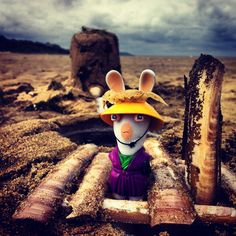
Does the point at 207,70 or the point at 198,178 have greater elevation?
the point at 207,70

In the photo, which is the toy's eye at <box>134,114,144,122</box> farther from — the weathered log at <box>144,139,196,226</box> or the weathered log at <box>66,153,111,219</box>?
the weathered log at <box>66,153,111,219</box>

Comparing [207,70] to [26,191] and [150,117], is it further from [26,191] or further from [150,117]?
[26,191]

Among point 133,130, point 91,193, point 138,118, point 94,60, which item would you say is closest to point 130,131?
point 133,130

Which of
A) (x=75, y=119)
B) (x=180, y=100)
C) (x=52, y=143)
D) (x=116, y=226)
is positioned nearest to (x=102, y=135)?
(x=75, y=119)

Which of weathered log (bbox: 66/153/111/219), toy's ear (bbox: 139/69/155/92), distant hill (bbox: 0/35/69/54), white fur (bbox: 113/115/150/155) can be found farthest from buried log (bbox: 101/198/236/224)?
distant hill (bbox: 0/35/69/54)

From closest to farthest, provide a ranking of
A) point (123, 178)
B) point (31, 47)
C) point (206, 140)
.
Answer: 1. point (206, 140)
2. point (123, 178)
3. point (31, 47)

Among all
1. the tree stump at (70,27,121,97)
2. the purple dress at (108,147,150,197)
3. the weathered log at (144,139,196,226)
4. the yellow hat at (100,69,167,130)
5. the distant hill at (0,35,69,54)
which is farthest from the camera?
the distant hill at (0,35,69,54)

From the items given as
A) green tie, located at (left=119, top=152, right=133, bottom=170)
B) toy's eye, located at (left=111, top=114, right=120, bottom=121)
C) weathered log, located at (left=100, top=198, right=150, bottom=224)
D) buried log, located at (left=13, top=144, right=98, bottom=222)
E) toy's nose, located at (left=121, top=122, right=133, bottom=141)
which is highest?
toy's eye, located at (left=111, top=114, right=120, bottom=121)

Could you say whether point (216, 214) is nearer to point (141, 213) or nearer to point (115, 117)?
point (141, 213)
